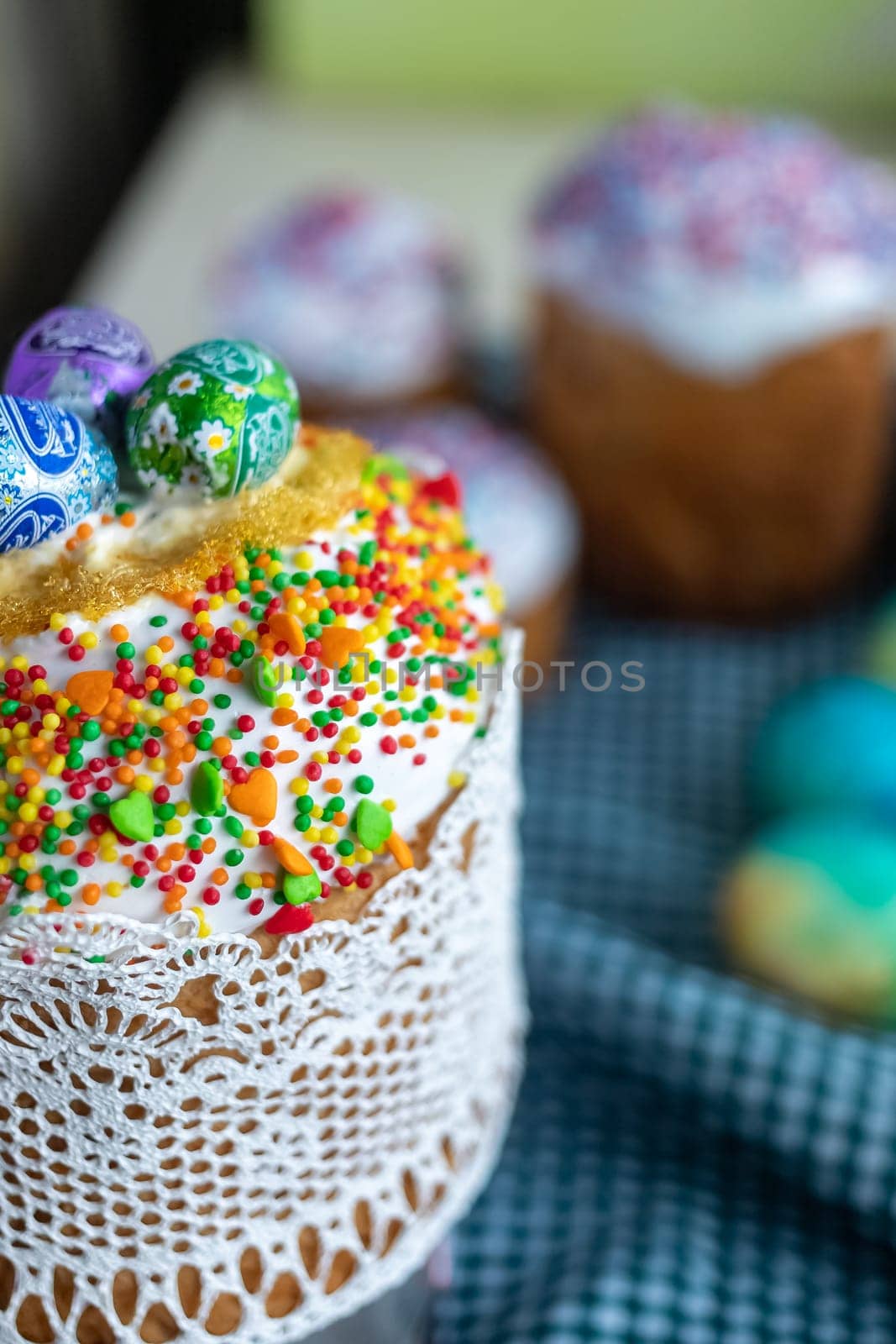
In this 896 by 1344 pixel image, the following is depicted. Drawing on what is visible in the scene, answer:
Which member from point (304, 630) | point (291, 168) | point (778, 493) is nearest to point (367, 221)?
point (778, 493)

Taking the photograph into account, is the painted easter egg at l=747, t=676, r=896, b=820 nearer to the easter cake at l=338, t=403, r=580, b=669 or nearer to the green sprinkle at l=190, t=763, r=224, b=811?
the easter cake at l=338, t=403, r=580, b=669

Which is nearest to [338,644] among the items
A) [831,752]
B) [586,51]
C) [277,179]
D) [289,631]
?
[289,631]

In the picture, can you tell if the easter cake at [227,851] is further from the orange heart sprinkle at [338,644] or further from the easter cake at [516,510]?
the easter cake at [516,510]

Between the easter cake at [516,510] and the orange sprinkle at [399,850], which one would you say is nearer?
the orange sprinkle at [399,850]

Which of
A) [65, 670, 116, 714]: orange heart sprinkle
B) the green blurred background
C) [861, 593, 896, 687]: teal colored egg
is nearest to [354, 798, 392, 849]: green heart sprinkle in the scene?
[65, 670, 116, 714]: orange heart sprinkle

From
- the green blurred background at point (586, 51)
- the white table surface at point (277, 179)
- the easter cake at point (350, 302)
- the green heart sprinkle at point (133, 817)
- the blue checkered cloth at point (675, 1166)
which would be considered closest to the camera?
the green heart sprinkle at point (133, 817)

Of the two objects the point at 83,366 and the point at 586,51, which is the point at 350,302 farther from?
the point at 586,51

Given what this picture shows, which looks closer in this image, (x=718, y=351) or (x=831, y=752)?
(x=831, y=752)

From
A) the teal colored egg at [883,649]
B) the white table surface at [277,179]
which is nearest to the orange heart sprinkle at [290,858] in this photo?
the teal colored egg at [883,649]
